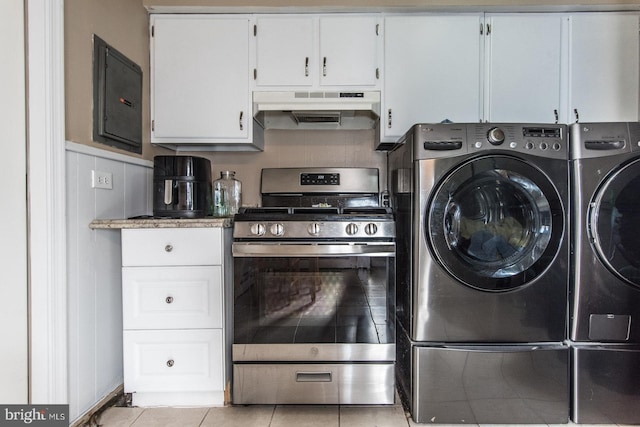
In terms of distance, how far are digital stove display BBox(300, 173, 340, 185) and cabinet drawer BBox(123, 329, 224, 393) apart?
1.07 m

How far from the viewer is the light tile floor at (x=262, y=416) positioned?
154 centimetres

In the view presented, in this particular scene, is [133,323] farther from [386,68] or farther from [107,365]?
[386,68]

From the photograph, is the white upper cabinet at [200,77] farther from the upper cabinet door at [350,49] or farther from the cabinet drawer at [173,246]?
the cabinet drawer at [173,246]

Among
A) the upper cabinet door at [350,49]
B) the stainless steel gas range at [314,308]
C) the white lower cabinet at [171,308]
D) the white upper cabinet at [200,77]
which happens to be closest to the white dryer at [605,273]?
the stainless steel gas range at [314,308]

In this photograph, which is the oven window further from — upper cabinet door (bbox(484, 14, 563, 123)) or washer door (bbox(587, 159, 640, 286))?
upper cabinet door (bbox(484, 14, 563, 123))

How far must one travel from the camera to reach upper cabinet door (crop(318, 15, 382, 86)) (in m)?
2.01

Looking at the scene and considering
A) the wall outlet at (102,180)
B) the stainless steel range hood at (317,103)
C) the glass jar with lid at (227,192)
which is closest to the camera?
the wall outlet at (102,180)

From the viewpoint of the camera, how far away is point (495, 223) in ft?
4.99

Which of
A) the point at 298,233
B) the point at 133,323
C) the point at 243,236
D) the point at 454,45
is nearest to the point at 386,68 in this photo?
the point at 454,45

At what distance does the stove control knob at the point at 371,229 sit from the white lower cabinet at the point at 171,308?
66 cm

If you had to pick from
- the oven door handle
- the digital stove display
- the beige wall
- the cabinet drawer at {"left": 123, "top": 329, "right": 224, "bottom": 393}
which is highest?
the beige wall

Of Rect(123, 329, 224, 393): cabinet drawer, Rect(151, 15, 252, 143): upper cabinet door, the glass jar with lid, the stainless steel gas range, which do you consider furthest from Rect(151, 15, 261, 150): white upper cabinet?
Rect(123, 329, 224, 393): cabinet drawer

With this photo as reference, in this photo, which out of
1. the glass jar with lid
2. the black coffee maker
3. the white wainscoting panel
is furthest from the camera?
the glass jar with lid

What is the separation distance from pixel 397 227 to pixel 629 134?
1041 millimetres
